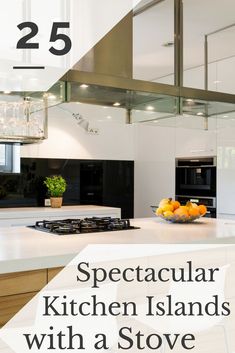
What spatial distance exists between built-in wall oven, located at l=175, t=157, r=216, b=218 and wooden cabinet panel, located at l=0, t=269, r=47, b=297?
292 cm

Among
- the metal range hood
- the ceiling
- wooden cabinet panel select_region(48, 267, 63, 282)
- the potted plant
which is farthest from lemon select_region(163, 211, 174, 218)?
the potted plant

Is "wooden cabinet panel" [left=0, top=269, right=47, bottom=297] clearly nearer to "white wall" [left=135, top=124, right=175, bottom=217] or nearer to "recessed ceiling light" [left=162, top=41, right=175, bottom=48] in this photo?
"recessed ceiling light" [left=162, top=41, right=175, bottom=48]

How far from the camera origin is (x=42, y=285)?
1.88m

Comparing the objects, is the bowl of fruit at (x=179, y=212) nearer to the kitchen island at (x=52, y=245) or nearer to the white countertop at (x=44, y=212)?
the kitchen island at (x=52, y=245)

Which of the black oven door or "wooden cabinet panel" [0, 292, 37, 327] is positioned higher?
the black oven door

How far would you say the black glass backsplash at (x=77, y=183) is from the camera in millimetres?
4902

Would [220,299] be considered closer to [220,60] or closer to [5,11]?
[5,11]

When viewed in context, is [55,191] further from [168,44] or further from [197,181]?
[168,44]

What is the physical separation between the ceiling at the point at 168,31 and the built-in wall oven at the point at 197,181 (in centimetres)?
131

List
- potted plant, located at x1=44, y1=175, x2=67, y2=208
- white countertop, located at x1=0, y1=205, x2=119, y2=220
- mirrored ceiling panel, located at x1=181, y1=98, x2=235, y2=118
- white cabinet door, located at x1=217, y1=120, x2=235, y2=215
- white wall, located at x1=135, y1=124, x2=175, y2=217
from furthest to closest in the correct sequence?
white wall, located at x1=135, y1=124, x2=175, y2=217 → potted plant, located at x1=44, y1=175, x2=67, y2=208 → white cabinet door, located at x1=217, y1=120, x2=235, y2=215 → white countertop, located at x1=0, y1=205, x2=119, y2=220 → mirrored ceiling panel, located at x1=181, y1=98, x2=235, y2=118

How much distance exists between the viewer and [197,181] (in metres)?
4.71

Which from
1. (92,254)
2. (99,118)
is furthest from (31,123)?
(92,254)

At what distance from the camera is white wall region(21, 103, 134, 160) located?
4.87 m

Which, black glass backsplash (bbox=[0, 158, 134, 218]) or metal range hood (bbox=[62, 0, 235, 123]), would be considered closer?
metal range hood (bbox=[62, 0, 235, 123])
